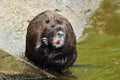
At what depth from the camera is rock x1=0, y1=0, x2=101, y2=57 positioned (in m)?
12.5

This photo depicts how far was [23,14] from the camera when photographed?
1409cm

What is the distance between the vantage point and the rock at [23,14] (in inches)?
492

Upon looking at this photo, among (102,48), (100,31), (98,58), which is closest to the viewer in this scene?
(98,58)

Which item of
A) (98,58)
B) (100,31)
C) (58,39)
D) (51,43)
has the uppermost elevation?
(58,39)

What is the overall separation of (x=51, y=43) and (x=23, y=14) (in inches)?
179

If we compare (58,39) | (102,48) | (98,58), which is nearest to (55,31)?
(58,39)

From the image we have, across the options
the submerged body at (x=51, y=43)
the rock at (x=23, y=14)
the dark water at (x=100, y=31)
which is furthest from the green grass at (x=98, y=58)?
the rock at (x=23, y=14)

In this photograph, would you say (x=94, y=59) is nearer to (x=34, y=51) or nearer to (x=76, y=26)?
(x=34, y=51)

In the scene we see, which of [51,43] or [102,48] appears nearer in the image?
[51,43]

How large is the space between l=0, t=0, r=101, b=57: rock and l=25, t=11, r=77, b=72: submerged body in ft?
3.81

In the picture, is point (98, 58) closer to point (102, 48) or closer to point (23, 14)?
point (102, 48)

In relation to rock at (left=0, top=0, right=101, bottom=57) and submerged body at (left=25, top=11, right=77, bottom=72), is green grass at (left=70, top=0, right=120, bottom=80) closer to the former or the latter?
rock at (left=0, top=0, right=101, bottom=57)

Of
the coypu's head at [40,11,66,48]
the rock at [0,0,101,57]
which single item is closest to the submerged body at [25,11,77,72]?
the coypu's head at [40,11,66,48]

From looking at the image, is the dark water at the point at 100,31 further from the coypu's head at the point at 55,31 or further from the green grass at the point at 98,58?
the coypu's head at the point at 55,31
